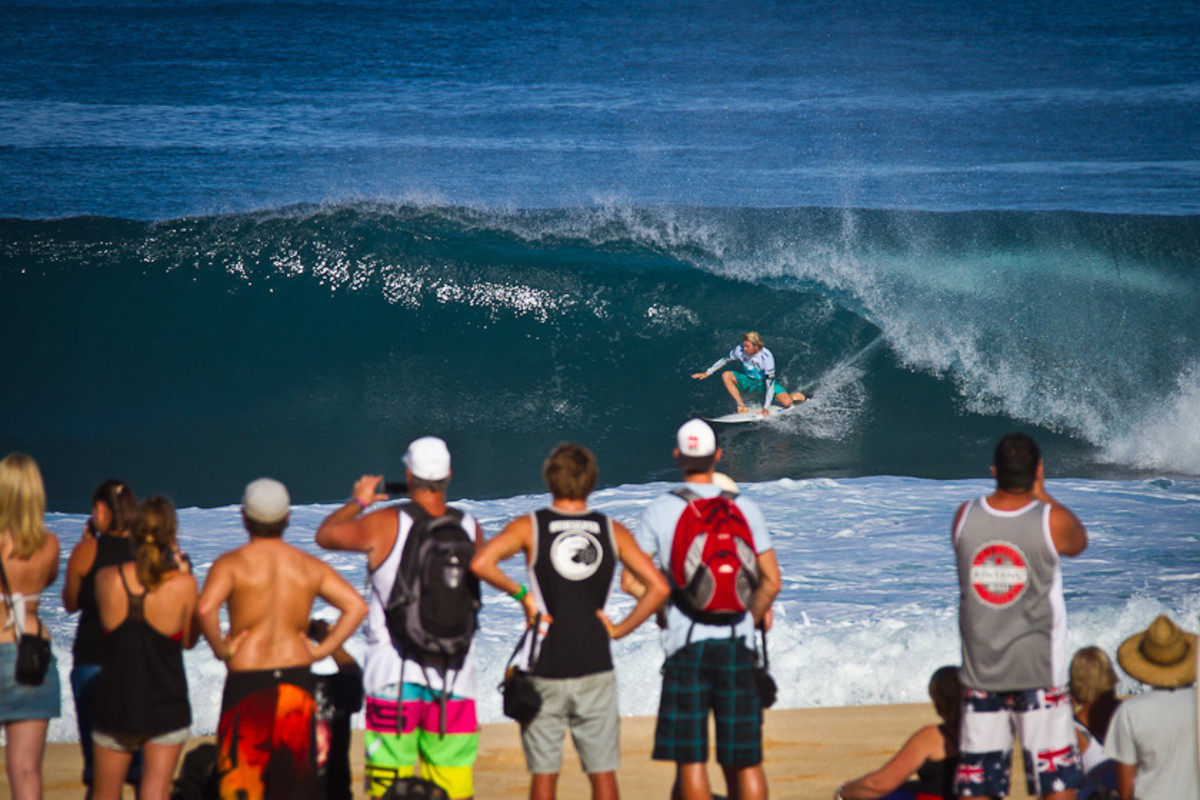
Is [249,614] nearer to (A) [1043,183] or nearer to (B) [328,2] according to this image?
(B) [328,2]

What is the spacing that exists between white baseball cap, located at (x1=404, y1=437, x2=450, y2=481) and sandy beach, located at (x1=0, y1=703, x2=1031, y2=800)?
134 cm

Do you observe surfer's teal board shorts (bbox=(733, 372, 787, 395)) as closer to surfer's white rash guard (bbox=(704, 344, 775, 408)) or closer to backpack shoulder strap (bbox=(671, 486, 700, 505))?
surfer's white rash guard (bbox=(704, 344, 775, 408))

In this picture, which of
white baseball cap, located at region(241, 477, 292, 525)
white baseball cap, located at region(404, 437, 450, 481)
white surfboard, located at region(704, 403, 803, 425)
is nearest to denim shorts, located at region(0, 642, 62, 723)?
white baseball cap, located at region(241, 477, 292, 525)

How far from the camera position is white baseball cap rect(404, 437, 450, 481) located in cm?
261

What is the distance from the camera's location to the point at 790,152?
63.1 ft

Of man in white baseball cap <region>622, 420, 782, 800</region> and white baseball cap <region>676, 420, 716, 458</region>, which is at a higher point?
white baseball cap <region>676, 420, 716, 458</region>

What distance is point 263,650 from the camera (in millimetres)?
2484

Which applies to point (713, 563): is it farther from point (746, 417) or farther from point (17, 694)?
point (746, 417)

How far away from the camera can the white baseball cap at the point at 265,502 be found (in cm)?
245

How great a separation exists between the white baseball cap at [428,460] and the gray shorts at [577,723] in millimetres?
548

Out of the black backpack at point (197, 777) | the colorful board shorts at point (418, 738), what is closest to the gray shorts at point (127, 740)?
the black backpack at point (197, 777)

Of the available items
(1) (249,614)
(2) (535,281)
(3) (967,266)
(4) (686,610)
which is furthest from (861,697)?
(3) (967,266)

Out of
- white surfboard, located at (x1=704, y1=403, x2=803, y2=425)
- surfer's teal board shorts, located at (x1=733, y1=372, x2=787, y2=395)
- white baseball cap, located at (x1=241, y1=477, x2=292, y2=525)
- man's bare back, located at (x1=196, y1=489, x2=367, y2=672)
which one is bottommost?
man's bare back, located at (x1=196, y1=489, x2=367, y2=672)

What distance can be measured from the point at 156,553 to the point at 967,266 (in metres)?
14.2
